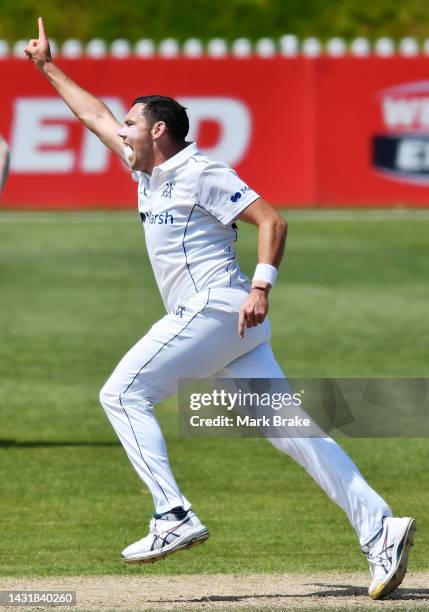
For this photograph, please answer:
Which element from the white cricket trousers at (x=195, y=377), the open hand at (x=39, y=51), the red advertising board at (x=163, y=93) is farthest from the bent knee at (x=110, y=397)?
the red advertising board at (x=163, y=93)

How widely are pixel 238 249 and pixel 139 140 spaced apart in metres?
15.2

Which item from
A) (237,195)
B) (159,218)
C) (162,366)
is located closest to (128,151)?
(159,218)

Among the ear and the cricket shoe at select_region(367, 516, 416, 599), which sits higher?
the ear

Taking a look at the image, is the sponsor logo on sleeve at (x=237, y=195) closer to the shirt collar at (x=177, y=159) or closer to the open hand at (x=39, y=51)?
the shirt collar at (x=177, y=159)

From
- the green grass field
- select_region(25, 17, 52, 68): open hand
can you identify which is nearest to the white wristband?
the green grass field

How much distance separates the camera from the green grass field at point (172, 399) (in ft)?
27.4

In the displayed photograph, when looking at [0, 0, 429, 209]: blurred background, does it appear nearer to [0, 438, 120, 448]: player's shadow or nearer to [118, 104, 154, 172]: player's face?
[0, 438, 120, 448]: player's shadow

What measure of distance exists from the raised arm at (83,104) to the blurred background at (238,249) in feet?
3.01

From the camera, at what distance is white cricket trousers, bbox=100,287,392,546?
687cm

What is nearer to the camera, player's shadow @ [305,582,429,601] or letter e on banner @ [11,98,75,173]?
player's shadow @ [305,582,429,601]

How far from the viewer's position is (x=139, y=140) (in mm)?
7094

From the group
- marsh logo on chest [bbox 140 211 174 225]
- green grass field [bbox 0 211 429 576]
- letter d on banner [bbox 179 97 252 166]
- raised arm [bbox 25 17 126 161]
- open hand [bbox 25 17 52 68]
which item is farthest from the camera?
letter d on banner [bbox 179 97 252 166]

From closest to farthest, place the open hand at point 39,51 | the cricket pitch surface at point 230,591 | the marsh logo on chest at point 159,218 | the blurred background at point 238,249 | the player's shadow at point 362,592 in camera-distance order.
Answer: the cricket pitch surface at point 230,591 < the player's shadow at point 362,592 < the marsh logo on chest at point 159,218 < the open hand at point 39,51 < the blurred background at point 238,249

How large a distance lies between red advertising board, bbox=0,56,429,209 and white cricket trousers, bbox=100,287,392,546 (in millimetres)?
19748
